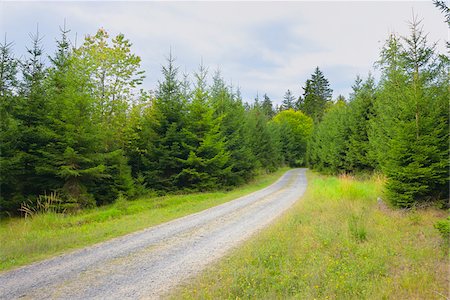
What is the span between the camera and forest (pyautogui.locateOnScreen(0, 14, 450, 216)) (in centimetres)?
1041

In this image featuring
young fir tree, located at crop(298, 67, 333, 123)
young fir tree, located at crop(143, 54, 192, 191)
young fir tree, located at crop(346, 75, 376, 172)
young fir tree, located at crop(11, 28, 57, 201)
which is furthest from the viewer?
young fir tree, located at crop(298, 67, 333, 123)

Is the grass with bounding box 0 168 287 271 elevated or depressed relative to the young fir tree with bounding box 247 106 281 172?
depressed

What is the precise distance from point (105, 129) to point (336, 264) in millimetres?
15457

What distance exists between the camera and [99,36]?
2202 cm

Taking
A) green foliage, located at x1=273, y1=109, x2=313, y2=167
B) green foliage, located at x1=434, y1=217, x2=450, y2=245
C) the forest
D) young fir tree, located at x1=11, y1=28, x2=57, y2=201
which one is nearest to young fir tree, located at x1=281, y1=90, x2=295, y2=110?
green foliage, located at x1=273, y1=109, x2=313, y2=167

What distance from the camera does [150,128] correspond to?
781 inches

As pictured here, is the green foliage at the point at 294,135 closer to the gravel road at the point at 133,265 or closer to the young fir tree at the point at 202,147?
the young fir tree at the point at 202,147

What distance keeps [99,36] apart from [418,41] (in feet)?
71.7

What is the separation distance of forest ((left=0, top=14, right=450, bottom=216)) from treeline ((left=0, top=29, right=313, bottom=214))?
7cm

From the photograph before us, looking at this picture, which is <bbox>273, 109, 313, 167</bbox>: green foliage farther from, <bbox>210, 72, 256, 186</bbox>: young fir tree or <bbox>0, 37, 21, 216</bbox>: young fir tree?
<bbox>0, 37, 21, 216</bbox>: young fir tree

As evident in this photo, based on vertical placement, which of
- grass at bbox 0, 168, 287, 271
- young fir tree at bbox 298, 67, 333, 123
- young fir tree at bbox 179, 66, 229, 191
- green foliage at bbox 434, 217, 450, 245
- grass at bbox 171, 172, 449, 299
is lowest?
grass at bbox 0, 168, 287, 271

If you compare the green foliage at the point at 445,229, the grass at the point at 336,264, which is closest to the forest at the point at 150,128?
the grass at the point at 336,264

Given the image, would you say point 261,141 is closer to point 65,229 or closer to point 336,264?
point 65,229

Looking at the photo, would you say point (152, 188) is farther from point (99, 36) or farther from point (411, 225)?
point (411, 225)
